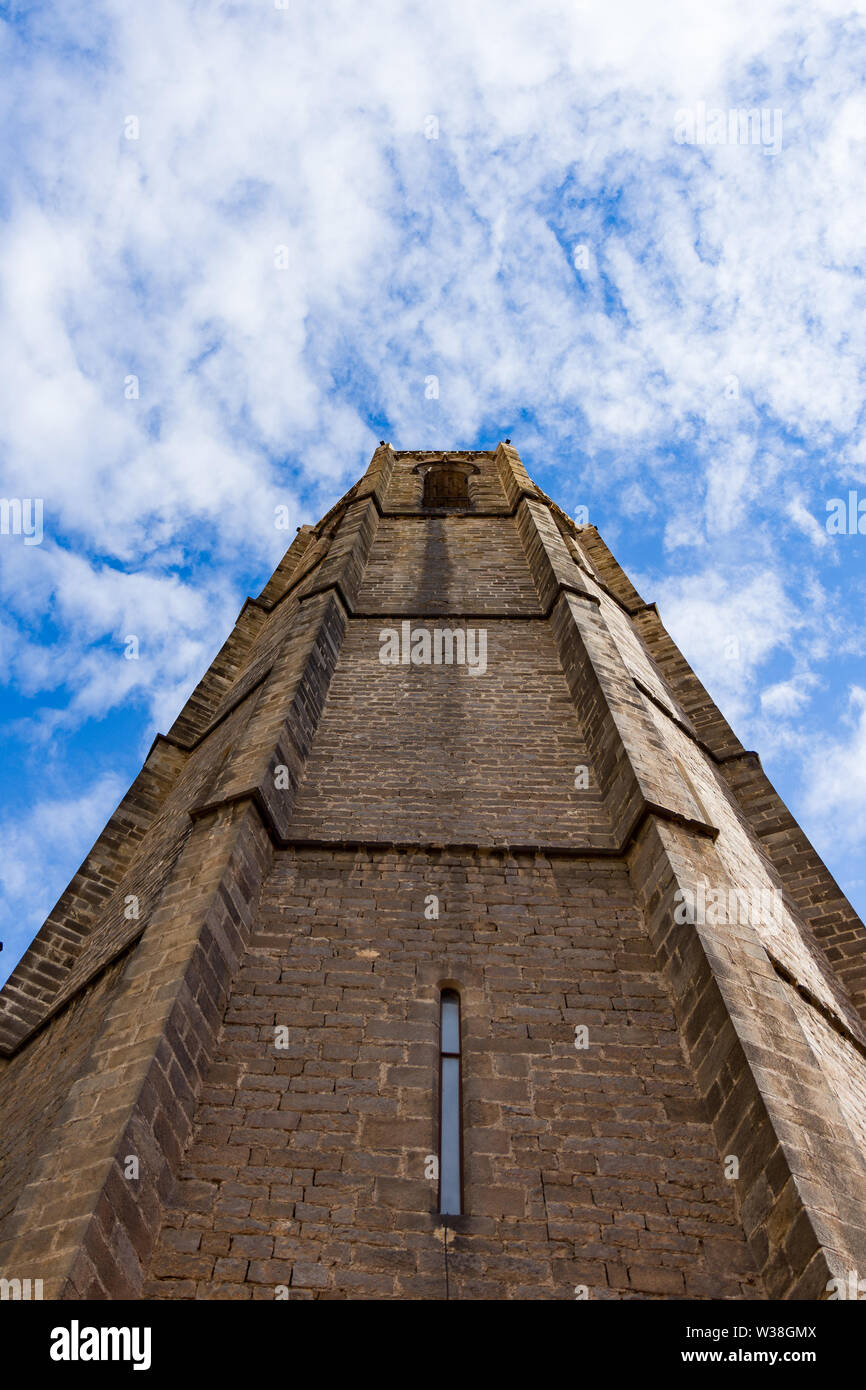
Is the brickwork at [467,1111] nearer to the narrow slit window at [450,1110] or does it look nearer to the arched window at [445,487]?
the narrow slit window at [450,1110]

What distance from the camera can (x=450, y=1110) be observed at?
21.9ft

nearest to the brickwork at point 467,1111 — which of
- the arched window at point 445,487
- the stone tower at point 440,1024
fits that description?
the stone tower at point 440,1024

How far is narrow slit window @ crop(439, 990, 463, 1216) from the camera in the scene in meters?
6.14

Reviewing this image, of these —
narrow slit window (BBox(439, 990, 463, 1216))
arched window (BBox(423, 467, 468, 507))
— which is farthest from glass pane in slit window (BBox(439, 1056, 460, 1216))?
arched window (BBox(423, 467, 468, 507))

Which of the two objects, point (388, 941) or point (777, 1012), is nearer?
point (777, 1012)

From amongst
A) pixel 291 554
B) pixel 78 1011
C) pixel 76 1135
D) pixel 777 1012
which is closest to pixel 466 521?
pixel 291 554

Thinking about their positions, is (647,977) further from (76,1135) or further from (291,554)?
(291,554)

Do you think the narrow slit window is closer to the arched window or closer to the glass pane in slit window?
the glass pane in slit window

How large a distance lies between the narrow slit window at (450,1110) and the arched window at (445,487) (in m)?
14.6

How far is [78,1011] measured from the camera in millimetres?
8836

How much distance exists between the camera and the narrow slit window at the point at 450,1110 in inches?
242

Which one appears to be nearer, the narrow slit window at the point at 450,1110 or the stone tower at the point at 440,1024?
the stone tower at the point at 440,1024

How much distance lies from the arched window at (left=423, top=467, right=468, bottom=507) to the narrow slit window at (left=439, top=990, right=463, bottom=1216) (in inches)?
574
